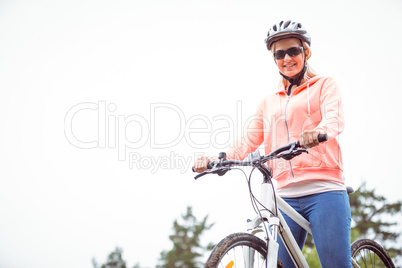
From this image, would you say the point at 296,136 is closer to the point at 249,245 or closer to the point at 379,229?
the point at 249,245

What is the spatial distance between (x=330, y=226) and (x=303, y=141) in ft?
2.46

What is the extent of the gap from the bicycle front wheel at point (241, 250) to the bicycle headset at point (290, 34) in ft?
4.50

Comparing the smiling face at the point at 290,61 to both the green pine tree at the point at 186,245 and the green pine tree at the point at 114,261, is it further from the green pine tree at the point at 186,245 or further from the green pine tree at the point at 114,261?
the green pine tree at the point at 114,261

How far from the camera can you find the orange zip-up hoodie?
8.23 ft

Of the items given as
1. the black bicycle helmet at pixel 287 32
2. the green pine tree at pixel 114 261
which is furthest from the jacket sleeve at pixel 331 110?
the green pine tree at pixel 114 261

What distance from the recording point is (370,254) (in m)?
3.38

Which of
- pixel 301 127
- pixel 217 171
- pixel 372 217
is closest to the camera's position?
pixel 217 171

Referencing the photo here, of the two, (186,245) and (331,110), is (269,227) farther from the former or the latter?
(186,245)

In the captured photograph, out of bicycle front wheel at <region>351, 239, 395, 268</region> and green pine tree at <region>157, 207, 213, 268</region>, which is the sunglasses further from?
green pine tree at <region>157, 207, 213, 268</region>

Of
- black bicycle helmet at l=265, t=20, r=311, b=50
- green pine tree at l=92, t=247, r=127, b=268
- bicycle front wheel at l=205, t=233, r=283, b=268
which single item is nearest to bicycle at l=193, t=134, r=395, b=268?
bicycle front wheel at l=205, t=233, r=283, b=268

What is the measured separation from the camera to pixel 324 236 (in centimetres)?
238

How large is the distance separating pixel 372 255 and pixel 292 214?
1.56m

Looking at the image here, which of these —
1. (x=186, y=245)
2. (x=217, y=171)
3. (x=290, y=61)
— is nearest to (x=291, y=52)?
(x=290, y=61)

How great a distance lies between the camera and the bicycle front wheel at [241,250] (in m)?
1.87
